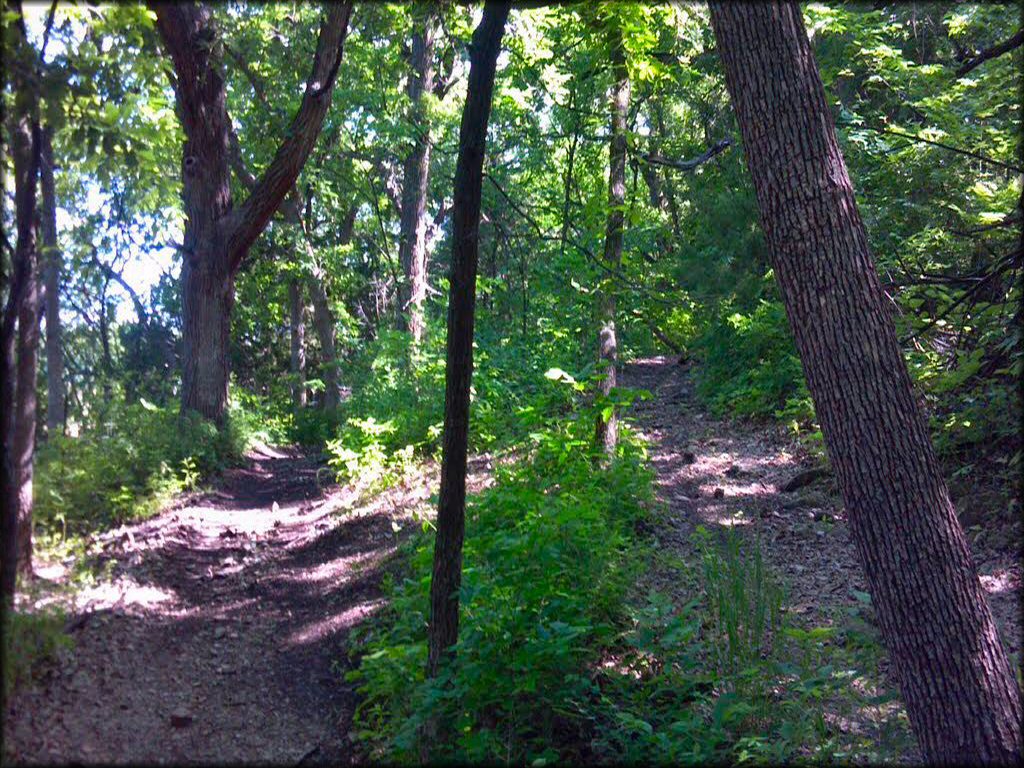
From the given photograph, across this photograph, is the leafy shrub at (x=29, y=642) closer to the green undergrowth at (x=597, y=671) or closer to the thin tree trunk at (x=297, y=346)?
the green undergrowth at (x=597, y=671)

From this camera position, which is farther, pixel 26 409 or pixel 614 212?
pixel 614 212

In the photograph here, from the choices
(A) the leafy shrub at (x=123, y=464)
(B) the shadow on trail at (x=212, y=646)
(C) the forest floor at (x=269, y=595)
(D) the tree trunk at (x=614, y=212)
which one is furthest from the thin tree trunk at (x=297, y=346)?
(D) the tree trunk at (x=614, y=212)

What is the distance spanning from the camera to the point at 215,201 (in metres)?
11.4

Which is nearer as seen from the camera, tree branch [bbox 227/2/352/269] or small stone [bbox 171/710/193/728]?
small stone [bbox 171/710/193/728]

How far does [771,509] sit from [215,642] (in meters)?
5.39

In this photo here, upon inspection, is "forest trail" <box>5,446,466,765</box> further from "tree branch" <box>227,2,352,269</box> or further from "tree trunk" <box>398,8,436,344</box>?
"tree trunk" <box>398,8,436,344</box>

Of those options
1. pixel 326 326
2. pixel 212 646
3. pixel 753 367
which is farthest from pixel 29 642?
pixel 326 326

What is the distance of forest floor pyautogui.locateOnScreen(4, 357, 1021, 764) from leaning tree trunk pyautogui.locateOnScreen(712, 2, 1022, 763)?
5.21ft

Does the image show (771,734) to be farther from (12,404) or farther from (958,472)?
(12,404)

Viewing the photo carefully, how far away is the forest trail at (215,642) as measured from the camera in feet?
12.8

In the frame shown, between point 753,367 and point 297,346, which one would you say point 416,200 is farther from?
point 297,346

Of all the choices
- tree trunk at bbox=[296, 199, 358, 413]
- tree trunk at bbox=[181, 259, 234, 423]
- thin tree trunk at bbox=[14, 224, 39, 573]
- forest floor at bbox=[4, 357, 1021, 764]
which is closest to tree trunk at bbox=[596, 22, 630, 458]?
forest floor at bbox=[4, 357, 1021, 764]

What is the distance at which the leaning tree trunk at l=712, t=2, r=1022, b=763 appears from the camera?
3826 mm

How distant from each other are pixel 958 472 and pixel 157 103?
7171 mm
